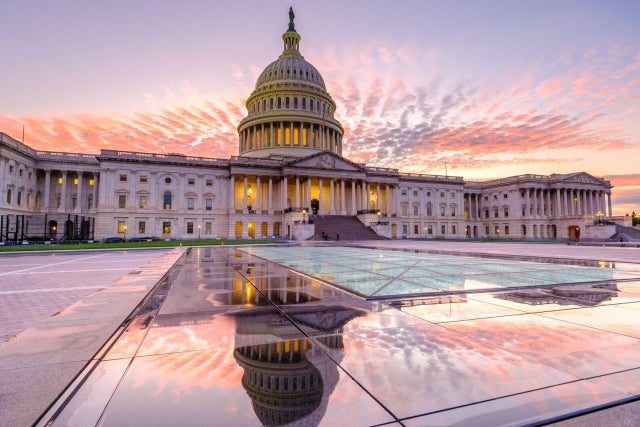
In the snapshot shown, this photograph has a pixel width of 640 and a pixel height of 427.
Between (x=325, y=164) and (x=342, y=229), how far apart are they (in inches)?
692

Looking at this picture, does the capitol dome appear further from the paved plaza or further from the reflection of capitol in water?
the reflection of capitol in water

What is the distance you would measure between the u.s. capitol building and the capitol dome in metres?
0.29

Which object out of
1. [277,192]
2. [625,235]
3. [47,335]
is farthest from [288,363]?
[625,235]

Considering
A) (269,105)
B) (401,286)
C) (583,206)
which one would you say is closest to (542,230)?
(583,206)

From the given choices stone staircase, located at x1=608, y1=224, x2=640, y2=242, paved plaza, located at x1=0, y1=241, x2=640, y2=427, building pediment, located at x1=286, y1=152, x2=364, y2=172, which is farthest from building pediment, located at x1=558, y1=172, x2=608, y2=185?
paved plaza, located at x1=0, y1=241, x2=640, y2=427

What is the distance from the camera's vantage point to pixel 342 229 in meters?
60.8

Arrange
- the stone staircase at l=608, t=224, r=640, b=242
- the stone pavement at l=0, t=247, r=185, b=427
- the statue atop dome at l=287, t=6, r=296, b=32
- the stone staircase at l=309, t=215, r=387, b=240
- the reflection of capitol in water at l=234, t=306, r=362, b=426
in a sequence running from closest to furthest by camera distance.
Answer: the reflection of capitol in water at l=234, t=306, r=362, b=426 → the stone pavement at l=0, t=247, r=185, b=427 → the stone staircase at l=309, t=215, r=387, b=240 → the stone staircase at l=608, t=224, r=640, b=242 → the statue atop dome at l=287, t=6, r=296, b=32

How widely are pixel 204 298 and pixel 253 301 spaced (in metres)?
1.18

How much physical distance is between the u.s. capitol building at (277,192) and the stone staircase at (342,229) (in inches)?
68.3

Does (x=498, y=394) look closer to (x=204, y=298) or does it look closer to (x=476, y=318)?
(x=476, y=318)

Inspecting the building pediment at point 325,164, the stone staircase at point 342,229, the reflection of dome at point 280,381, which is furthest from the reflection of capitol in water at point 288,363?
the building pediment at point 325,164

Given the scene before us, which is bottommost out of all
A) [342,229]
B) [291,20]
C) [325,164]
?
[342,229]

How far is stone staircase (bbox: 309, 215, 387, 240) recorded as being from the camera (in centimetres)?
5759

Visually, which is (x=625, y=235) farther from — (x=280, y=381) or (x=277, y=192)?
(x=280, y=381)
